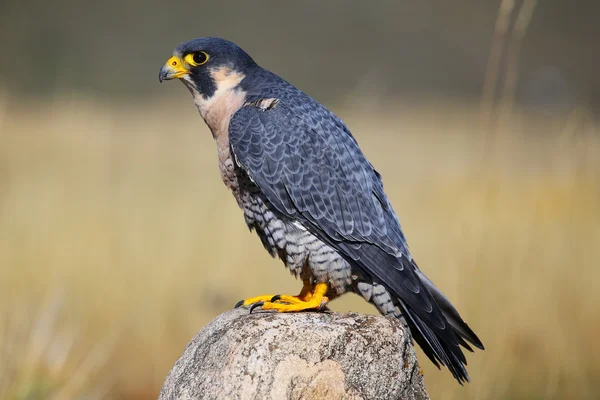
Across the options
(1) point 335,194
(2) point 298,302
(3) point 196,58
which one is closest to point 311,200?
(1) point 335,194

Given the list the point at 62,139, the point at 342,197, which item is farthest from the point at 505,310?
the point at 62,139

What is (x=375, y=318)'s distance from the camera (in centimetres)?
230

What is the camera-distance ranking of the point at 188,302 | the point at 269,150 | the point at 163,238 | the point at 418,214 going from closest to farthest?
1. the point at 269,150
2. the point at 188,302
3. the point at 163,238
4. the point at 418,214

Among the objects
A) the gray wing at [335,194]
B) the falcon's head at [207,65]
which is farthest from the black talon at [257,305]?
the falcon's head at [207,65]

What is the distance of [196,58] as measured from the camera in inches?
117

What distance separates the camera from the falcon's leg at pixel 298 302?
256cm

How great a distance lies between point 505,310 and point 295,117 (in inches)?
81.5

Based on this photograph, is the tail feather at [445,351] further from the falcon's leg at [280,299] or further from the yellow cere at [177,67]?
the yellow cere at [177,67]

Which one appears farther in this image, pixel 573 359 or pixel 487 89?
pixel 573 359

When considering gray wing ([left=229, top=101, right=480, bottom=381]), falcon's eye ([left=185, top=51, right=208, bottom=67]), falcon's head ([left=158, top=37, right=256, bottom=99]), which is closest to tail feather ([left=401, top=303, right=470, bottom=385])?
gray wing ([left=229, top=101, right=480, bottom=381])

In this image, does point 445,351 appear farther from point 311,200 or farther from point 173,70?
point 173,70

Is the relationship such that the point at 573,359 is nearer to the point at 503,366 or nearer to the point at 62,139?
the point at 503,366

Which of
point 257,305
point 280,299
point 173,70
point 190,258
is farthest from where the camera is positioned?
point 190,258

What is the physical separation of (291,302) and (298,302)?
4 cm
